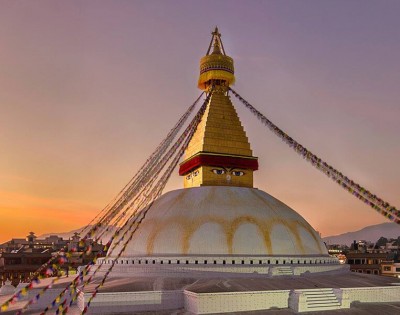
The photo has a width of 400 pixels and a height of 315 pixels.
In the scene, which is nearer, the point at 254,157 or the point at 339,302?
the point at 339,302

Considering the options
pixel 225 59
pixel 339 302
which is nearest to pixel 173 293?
pixel 339 302

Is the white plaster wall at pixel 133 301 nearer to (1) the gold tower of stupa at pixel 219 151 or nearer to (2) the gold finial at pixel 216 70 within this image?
(1) the gold tower of stupa at pixel 219 151

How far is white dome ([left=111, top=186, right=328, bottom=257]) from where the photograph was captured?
2053cm

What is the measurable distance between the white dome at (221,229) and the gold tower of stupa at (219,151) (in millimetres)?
1930

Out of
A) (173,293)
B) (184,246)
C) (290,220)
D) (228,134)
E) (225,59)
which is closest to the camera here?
(173,293)

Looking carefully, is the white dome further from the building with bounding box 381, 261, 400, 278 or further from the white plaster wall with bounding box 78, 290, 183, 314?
the building with bounding box 381, 261, 400, 278

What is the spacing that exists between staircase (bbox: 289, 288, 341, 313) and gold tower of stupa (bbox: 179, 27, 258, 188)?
9.55m

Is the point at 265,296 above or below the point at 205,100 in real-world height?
below

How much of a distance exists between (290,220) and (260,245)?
Result: 3.01m

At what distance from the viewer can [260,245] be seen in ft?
68.2

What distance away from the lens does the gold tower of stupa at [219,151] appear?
82.9 feet

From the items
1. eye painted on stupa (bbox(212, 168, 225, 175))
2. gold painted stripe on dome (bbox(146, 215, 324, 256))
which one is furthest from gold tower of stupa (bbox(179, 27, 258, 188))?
gold painted stripe on dome (bbox(146, 215, 324, 256))

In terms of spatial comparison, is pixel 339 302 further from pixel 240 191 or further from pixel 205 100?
pixel 205 100

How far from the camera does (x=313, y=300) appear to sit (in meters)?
17.3
